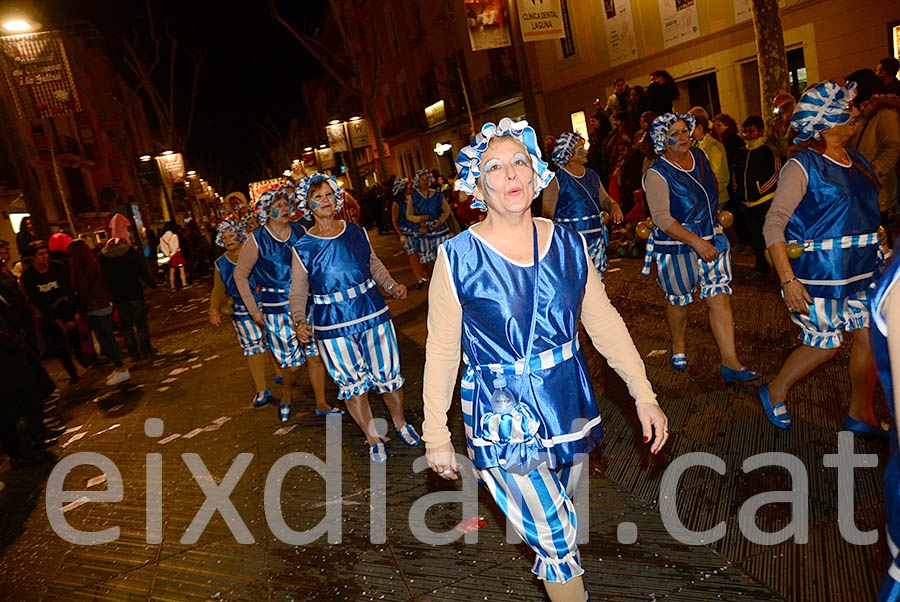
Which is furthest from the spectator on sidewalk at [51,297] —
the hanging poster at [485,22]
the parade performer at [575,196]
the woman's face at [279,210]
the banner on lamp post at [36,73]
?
the hanging poster at [485,22]

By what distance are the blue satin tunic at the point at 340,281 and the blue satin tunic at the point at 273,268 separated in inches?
50.6

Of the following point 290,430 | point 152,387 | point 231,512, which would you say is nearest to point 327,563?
point 231,512

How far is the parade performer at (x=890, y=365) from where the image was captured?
129cm

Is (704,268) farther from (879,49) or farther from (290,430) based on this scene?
(879,49)

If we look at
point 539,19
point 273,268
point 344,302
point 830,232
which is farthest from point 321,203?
point 539,19

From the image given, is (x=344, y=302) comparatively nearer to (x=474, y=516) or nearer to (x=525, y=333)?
(x=474, y=516)

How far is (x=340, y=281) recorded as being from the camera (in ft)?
15.1

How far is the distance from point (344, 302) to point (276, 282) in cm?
165

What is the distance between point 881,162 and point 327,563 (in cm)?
705

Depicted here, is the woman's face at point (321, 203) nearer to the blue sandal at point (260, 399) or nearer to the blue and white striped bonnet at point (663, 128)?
the blue and white striped bonnet at point (663, 128)

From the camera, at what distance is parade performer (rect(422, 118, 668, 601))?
7.66ft

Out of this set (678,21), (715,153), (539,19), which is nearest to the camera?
(715,153)

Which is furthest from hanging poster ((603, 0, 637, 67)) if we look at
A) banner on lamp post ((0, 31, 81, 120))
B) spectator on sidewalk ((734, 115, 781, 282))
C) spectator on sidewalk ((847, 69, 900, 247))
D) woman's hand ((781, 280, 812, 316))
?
woman's hand ((781, 280, 812, 316))

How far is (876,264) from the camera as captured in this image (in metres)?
3.70
